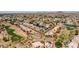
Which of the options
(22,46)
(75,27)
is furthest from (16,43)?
(75,27)

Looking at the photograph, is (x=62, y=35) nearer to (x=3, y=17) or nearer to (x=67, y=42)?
(x=67, y=42)

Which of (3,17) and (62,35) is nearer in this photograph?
(62,35)

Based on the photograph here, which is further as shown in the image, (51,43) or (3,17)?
(3,17)
